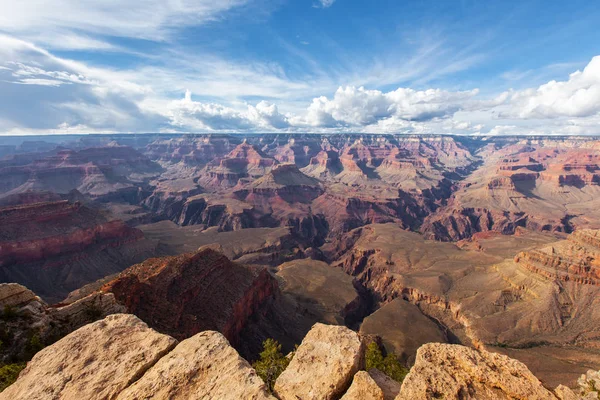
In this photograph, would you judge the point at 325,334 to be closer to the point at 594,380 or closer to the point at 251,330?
the point at 594,380

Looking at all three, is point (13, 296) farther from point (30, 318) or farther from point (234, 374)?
point (234, 374)

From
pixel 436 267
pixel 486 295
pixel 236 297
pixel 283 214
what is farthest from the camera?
pixel 283 214

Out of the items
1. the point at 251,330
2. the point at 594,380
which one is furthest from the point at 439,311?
the point at 594,380

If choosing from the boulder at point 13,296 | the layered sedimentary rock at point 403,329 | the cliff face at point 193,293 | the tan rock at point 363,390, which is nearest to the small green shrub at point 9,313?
the boulder at point 13,296

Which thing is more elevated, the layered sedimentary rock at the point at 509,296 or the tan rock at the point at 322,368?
the tan rock at the point at 322,368

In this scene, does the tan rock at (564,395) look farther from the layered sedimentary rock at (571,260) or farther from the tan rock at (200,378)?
the layered sedimentary rock at (571,260)

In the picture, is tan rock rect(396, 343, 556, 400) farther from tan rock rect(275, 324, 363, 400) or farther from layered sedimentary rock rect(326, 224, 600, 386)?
layered sedimentary rock rect(326, 224, 600, 386)

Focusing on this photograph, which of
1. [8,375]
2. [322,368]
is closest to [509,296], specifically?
[322,368]
